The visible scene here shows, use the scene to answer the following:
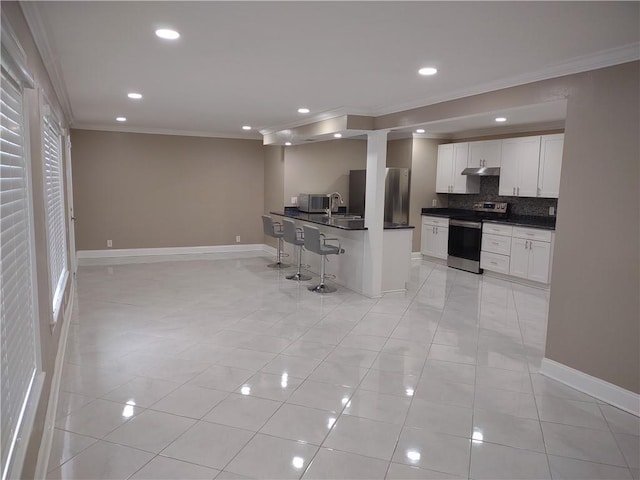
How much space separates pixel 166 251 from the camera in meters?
8.68

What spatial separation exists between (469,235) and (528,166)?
140cm

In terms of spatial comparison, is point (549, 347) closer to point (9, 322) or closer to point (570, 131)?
point (570, 131)

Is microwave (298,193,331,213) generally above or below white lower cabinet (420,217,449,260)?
above

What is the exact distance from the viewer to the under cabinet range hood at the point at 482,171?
7324mm

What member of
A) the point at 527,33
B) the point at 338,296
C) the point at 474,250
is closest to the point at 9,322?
the point at 527,33

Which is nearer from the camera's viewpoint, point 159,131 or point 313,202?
point 313,202

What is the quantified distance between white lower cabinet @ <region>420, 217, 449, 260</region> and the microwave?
196 cm

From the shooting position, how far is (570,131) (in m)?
3.30

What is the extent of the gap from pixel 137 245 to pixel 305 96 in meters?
5.29

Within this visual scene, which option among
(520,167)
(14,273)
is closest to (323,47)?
(14,273)

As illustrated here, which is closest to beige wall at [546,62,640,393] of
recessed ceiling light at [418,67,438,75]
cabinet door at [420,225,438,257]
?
recessed ceiling light at [418,67,438,75]

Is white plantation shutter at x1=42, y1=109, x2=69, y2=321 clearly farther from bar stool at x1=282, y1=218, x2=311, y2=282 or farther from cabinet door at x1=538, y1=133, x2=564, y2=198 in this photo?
cabinet door at x1=538, y1=133, x2=564, y2=198

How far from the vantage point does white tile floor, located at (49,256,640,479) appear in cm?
241

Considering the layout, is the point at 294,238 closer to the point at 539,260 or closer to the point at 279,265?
the point at 279,265
